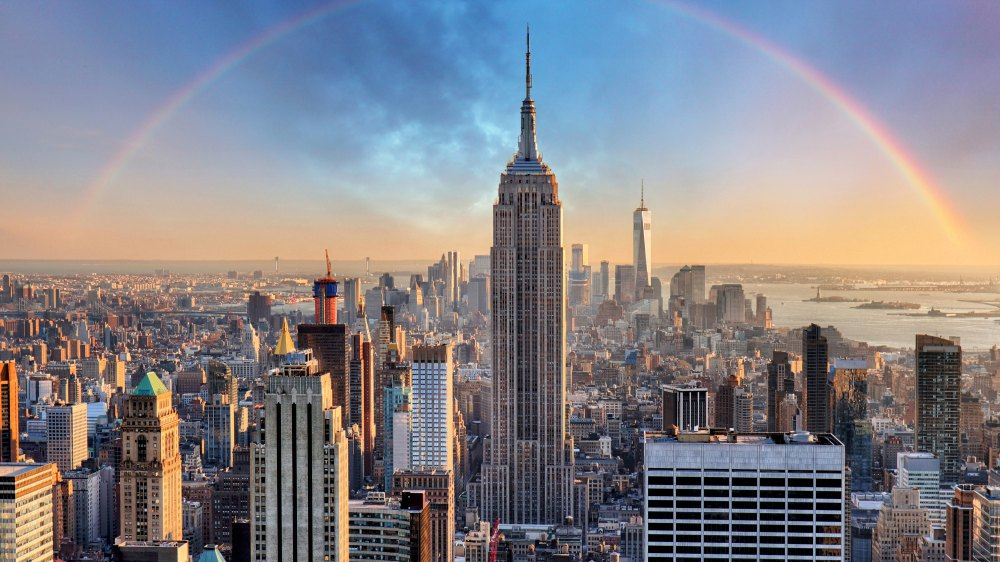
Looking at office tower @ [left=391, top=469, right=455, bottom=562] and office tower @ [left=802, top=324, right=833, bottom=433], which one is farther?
office tower @ [left=802, top=324, right=833, bottom=433]

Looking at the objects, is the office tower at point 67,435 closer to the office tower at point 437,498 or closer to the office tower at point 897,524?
the office tower at point 437,498

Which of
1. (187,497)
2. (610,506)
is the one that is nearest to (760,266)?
(610,506)

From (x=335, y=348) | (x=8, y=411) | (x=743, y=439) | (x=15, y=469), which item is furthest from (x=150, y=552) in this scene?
(x=743, y=439)

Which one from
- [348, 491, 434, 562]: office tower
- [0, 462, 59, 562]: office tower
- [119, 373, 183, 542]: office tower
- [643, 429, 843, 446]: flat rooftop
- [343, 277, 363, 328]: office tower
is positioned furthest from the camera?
[343, 277, 363, 328]: office tower

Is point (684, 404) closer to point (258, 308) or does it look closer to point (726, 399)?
point (726, 399)

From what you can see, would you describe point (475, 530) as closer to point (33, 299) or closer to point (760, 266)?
point (760, 266)

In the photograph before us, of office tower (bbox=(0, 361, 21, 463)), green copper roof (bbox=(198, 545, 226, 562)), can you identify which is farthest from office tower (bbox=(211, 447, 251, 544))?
office tower (bbox=(0, 361, 21, 463))

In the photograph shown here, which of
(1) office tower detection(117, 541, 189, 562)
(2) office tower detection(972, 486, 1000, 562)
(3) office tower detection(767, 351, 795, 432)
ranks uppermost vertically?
(3) office tower detection(767, 351, 795, 432)

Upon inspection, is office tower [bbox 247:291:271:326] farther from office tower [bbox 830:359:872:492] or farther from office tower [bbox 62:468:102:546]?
office tower [bbox 830:359:872:492]
